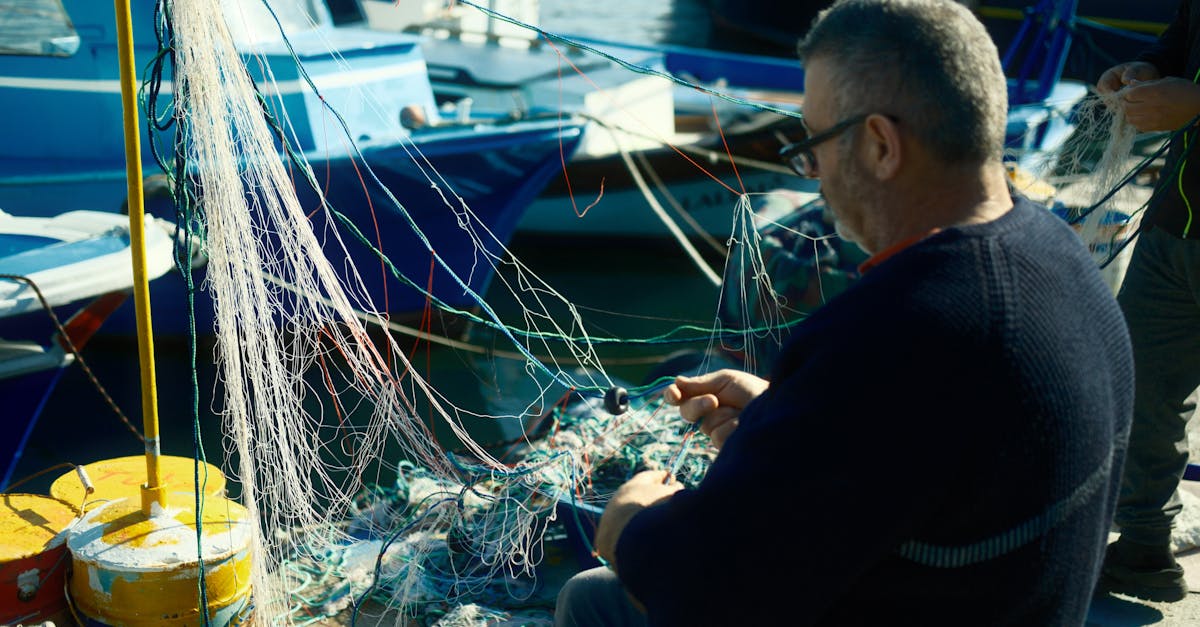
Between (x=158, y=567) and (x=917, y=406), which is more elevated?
(x=917, y=406)

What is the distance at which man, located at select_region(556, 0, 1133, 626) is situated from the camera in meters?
1.22

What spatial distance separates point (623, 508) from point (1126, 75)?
239cm

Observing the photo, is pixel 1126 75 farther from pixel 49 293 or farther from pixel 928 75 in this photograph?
pixel 49 293

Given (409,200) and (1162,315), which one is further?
(409,200)

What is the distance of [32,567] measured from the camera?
8.86ft

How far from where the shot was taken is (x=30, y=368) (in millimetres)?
4352

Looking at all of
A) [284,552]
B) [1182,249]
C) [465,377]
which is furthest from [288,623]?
[465,377]

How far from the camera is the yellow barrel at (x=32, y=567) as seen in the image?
267 cm

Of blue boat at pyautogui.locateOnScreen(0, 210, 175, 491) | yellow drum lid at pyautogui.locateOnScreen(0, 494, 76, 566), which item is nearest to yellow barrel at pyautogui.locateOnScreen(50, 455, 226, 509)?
yellow drum lid at pyautogui.locateOnScreen(0, 494, 76, 566)

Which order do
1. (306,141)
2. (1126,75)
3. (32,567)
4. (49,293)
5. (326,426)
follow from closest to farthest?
1. (32,567)
2. (1126,75)
3. (326,426)
4. (49,293)
5. (306,141)

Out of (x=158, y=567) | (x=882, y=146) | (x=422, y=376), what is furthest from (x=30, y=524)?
(x=422, y=376)

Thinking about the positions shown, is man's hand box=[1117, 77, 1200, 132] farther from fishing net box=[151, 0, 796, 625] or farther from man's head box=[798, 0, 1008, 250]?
man's head box=[798, 0, 1008, 250]

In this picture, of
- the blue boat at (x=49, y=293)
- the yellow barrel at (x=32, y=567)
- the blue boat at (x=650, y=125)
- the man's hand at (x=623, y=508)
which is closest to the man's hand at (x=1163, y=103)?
the man's hand at (x=623, y=508)

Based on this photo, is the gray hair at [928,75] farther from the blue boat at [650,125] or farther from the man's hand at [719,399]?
the blue boat at [650,125]
